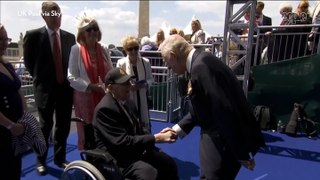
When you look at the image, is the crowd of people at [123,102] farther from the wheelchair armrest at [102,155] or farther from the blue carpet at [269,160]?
the blue carpet at [269,160]

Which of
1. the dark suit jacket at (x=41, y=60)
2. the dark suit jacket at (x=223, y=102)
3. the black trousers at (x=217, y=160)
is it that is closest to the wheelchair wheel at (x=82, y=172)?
the black trousers at (x=217, y=160)

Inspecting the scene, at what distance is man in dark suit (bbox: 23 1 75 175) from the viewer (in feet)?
11.3

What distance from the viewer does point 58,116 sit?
366 centimetres

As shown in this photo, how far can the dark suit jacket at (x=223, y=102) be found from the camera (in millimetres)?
1811

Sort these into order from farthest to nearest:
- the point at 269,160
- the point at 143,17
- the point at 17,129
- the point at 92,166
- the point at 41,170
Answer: the point at 143,17 < the point at 269,160 < the point at 41,170 < the point at 92,166 < the point at 17,129

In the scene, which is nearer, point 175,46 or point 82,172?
point 175,46

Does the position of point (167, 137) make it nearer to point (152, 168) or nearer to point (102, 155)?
point (152, 168)

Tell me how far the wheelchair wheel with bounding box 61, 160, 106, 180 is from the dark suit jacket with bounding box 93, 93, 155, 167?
0.18 meters

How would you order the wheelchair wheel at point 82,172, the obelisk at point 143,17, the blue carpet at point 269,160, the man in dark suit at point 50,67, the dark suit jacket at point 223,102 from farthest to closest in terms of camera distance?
1. the obelisk at point 143,17
2. the blue carpet at point 269,160
3. the man in dark suit at point 50,67
4. the wheelchair wheel at point 82,172
5. the dark suit jacket at point 223,102

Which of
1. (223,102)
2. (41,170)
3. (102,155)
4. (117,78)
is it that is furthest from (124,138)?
(41,170)

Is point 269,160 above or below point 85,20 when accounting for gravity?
below

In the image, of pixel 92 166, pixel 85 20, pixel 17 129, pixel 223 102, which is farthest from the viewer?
pixel 85 20

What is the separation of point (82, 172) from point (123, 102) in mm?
622

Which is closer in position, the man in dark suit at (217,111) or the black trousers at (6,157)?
the man in dark suit at (217,111)
